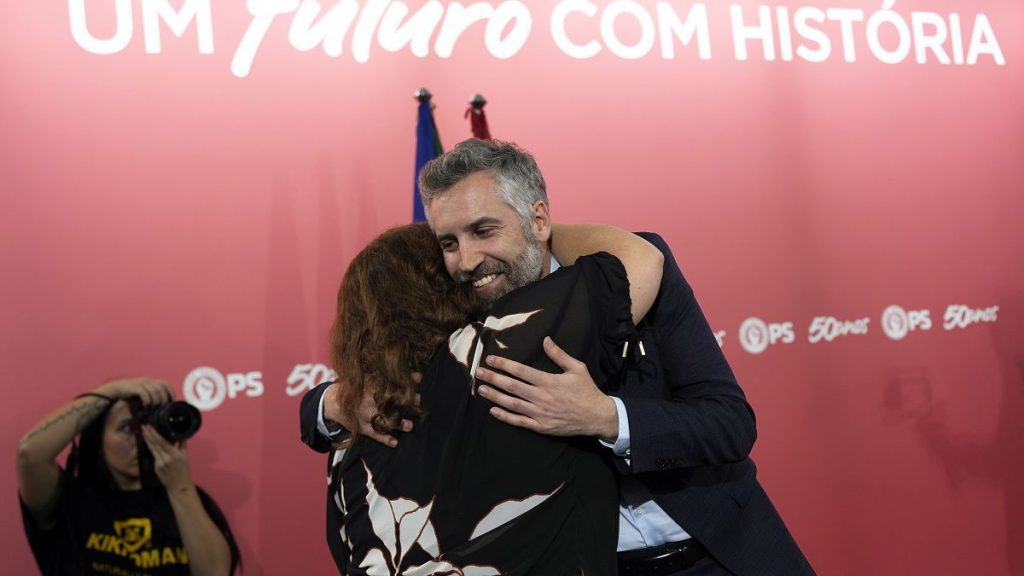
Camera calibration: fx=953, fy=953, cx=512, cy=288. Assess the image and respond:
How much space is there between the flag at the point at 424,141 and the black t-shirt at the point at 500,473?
1.58 m

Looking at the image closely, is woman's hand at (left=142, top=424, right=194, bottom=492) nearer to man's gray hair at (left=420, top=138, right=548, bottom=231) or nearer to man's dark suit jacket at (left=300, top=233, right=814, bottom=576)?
man's dark suit jacket at (left=300, top=233, right=814, bottom=576)

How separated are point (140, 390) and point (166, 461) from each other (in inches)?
8.7

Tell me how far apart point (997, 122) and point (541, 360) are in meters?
3.51

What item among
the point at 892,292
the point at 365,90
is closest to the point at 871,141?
the point at 892,292

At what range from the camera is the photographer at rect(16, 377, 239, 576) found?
2.61m

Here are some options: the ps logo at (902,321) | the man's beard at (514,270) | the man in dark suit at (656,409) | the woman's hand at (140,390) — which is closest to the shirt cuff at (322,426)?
the man in dark suit at (656,409)

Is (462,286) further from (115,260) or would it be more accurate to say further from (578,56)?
(578,56)

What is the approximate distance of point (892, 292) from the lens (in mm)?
3902

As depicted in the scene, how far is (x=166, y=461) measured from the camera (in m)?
2.68

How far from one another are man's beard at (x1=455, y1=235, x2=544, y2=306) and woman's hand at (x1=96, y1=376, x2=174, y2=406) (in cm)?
138

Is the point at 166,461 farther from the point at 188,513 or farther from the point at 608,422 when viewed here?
the point at 608,422

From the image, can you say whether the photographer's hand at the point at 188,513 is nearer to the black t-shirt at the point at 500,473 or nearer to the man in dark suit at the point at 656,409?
the man in dark suit at the point at 656,409

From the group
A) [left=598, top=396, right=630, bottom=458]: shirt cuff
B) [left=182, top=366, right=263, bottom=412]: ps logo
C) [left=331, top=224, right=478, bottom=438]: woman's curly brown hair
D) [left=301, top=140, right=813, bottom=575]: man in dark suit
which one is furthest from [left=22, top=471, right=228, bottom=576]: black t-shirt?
[left=598, top=396, right=630, bottom=458]: shirt cuff

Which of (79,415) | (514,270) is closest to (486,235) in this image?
(514,270)
